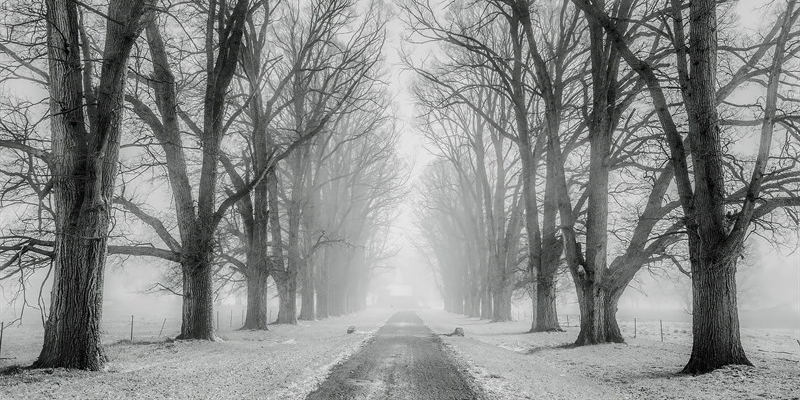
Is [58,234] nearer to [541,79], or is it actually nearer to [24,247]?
[24,247]

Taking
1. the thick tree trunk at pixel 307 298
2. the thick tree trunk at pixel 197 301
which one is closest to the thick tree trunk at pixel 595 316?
the thick tree trunk at pixel 197 301

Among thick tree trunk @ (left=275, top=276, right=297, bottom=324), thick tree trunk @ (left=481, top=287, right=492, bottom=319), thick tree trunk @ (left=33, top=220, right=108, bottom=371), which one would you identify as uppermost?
thick tree trunk @ (left=33, top=220, right=108, bottom=371)

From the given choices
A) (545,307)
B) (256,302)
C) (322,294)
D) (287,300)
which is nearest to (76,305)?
(256,302)

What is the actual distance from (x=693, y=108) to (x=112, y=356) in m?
11.5

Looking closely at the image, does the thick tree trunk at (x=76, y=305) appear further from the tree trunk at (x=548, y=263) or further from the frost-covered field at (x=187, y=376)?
the tree trunk at (x=548, y=263)

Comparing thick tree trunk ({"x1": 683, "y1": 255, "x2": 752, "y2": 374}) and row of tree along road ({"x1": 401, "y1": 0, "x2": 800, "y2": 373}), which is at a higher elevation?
row of tree along road ({"x1": 401, "y1": 0, "x2": 800, "y2": 373})

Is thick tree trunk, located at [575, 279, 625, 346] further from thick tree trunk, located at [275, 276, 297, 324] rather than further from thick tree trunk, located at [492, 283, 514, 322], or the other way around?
thick tree trunk, located at [492, 283, 514, 322]

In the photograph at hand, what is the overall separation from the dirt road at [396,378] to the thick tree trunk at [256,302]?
776 cm

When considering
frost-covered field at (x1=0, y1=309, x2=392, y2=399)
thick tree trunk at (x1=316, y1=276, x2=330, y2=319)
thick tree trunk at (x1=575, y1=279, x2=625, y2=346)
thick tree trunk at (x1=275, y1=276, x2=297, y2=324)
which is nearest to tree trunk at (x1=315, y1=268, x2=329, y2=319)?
thick tree trunk at (x1=316, y1=276, x2=330, y2=319)

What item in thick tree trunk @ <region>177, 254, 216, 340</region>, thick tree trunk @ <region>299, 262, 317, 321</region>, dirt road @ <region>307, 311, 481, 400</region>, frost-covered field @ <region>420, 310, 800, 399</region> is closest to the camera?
dirt road @ <region>307, 311, 481, 400</region>

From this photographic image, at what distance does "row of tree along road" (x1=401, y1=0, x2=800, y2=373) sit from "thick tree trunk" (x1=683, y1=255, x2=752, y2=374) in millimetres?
19

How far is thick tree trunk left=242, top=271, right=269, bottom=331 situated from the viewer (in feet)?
58.2

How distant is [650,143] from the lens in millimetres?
15148

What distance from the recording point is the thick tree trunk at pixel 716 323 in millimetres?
7910
